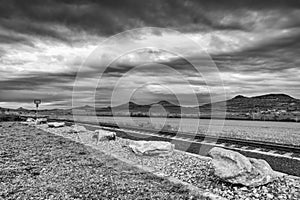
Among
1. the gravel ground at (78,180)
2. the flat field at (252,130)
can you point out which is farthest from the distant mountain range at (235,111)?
the gravel ground at (78,180)

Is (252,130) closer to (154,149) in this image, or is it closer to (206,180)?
(154,149)

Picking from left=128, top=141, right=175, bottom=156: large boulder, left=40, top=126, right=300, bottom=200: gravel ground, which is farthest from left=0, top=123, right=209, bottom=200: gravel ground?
left=128, top=141, right=175, bottom=156: large boulder

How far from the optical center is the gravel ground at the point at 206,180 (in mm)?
6426

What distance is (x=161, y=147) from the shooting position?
11.5 metres

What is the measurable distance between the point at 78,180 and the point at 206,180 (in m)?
4.15

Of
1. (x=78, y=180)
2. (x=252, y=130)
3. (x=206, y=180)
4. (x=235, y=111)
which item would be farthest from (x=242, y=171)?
(x=235, y=111)

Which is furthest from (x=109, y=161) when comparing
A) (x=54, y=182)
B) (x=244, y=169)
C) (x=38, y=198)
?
(x=244, y=169)

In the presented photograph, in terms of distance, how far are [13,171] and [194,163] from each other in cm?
695

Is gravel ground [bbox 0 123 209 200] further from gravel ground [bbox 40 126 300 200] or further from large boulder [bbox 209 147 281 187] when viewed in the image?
large boulder [bbox 209 147 281 187]

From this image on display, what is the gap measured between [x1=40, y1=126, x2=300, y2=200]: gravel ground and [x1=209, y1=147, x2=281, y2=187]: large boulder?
0.64 feet

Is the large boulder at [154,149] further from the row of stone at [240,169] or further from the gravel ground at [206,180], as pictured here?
the row of stone at [240,169]

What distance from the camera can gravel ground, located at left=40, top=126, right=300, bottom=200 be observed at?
6.43m

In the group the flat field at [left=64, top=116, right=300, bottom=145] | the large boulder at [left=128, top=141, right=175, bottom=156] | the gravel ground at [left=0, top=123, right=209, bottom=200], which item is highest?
the large boulder at [left=128, top=141, right=175, bottom=156]

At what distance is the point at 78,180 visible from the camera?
307 inches
